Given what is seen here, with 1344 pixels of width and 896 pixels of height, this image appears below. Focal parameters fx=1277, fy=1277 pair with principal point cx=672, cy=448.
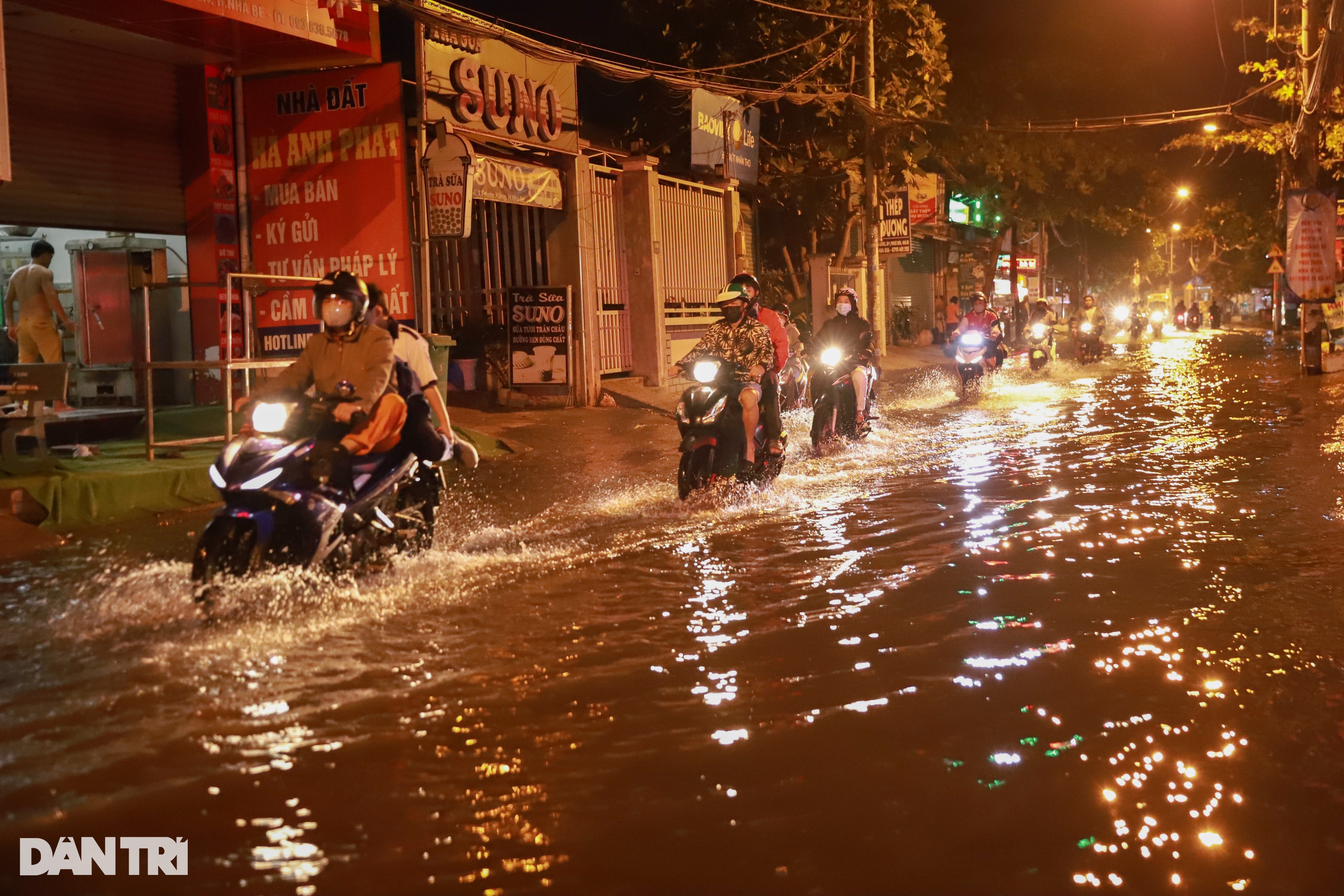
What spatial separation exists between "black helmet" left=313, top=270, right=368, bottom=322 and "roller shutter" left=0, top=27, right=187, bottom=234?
7.25 meters

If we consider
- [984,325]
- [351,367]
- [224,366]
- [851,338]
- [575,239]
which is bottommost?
[351,367]

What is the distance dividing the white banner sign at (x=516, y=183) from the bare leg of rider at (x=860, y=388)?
17.9 feet

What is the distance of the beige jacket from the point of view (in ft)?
22.1

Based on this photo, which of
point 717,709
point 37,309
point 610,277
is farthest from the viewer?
point 610,277

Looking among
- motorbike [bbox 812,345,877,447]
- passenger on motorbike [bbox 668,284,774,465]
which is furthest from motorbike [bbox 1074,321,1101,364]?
passenger on motorbike [bbox 668,284,774,465]

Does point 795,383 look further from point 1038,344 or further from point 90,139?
point 1038,344

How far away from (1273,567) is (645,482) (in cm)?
546

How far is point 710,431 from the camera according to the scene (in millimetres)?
9430

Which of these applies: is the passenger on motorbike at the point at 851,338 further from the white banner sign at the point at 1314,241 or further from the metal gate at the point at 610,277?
the white banner sign at the point at 1314,241

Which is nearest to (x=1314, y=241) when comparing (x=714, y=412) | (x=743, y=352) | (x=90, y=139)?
(x=743, y=352)

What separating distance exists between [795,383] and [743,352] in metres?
4.99

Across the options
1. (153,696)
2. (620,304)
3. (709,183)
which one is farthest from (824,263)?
(153,696)

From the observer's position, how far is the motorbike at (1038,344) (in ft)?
85.2

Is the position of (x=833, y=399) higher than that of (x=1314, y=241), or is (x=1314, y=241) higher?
(x=1314, y=241)
